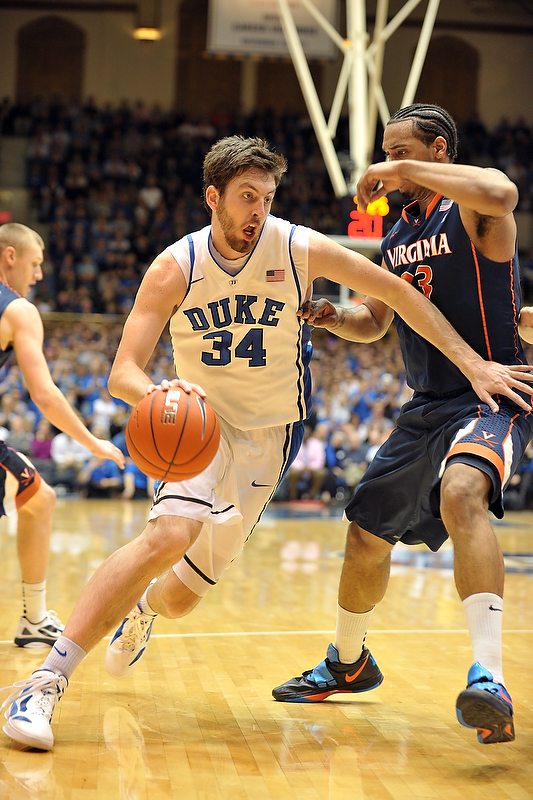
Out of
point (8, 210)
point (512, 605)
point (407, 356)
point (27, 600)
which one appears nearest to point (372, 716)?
point (407, 356)

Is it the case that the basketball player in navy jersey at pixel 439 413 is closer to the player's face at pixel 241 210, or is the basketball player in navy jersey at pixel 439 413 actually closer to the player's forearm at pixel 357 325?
the player's forearm at pixel 357 325

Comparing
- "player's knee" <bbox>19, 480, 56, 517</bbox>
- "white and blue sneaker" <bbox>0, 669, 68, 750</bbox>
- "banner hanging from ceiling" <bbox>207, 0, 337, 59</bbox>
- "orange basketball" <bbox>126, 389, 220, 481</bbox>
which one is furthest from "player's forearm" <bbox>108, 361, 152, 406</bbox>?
"banner hanging from ceiling" <bbox>207, 0, 337, 59</bbox>

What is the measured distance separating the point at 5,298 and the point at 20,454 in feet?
2.57

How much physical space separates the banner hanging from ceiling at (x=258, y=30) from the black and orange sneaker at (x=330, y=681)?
14.9m

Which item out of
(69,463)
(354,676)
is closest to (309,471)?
(69,463)

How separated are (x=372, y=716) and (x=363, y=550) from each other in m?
0.64

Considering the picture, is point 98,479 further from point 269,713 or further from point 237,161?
point 237,161

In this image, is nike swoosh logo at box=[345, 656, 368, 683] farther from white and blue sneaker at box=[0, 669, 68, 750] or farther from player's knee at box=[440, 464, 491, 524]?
white and blue sneaker at box=[0, 669, 68, 750]

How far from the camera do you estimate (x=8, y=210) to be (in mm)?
21844

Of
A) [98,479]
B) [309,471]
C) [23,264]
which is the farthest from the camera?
[309,471]

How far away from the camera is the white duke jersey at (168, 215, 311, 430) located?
3355mm

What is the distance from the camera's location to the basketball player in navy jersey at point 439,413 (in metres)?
2.81

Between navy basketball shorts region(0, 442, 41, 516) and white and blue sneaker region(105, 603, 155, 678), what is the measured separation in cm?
108

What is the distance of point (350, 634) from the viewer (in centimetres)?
363
